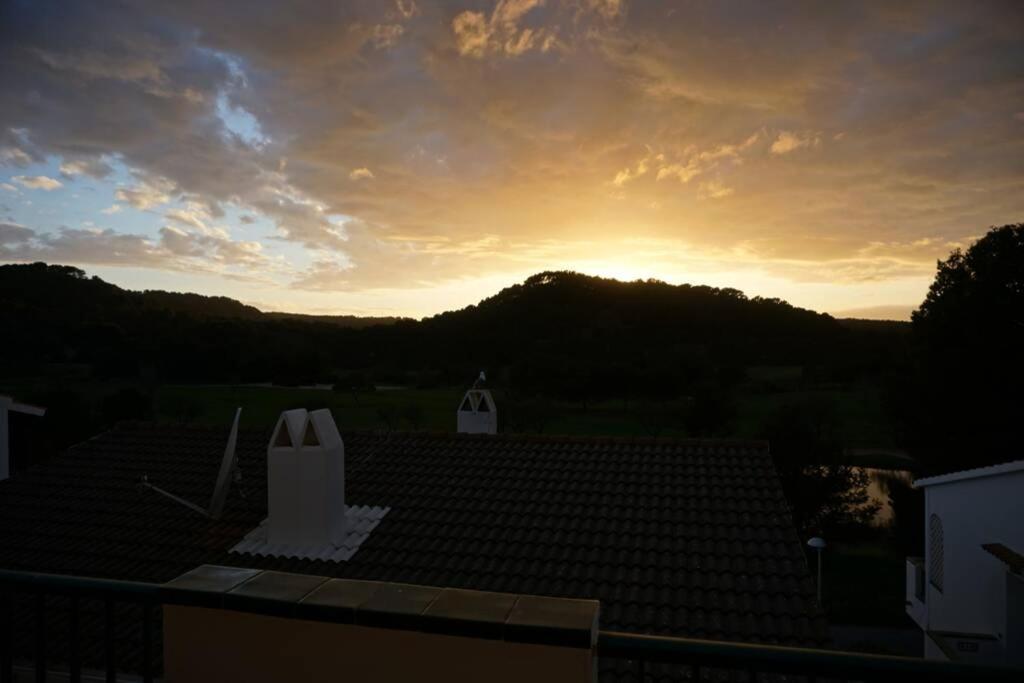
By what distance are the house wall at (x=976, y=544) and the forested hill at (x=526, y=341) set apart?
24489 millimetres

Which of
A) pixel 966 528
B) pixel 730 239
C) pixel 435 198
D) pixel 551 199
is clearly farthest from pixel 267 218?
pixel 966 528

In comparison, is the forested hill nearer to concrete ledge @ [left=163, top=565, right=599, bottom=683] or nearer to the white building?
the white building

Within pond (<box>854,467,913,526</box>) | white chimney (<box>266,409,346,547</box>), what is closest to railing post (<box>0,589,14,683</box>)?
white chimney (<box>266,409,346,547</box>)

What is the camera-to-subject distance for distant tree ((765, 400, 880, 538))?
995 inches

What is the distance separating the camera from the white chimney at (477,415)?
13555mm

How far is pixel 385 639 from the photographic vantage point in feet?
6.54

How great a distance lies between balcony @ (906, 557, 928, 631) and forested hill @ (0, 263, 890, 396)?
21967 millimetres

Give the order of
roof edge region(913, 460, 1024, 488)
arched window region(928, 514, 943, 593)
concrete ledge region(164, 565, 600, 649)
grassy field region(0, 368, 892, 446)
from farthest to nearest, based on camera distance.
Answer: grassy field region(0, 368, 892, 446) < arched window region(928, 514, 943, 593) < roof edge region(913, 460, 1024, 488) < concrete ledge region(164, 565, 600, 649)

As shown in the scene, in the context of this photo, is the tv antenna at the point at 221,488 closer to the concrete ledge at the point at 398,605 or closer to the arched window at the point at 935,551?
the concrete ledge at the point at 398,605

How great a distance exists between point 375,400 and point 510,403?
339 inches

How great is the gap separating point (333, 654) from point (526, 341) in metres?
39.8

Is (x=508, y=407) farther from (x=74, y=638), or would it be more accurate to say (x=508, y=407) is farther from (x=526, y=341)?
(x=74, y=638)

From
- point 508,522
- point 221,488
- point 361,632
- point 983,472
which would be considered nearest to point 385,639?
point 361,632

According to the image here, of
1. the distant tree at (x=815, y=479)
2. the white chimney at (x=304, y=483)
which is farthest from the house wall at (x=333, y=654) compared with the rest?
the distant tree at (x=815, y=479)
